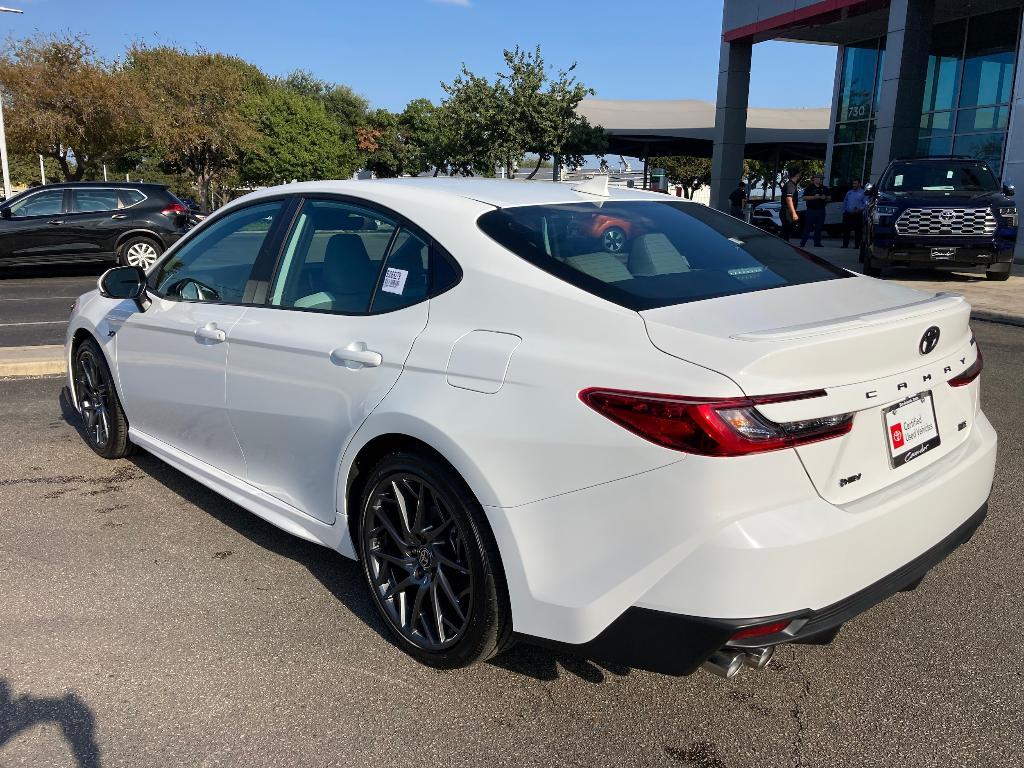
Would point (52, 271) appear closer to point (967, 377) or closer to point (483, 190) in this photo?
point (483, 190)

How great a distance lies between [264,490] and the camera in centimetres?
346

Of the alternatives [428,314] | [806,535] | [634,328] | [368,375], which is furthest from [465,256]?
[806,535]

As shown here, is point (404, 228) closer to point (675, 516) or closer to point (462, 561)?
point (462, 561)

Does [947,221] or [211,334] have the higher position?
[947,221]

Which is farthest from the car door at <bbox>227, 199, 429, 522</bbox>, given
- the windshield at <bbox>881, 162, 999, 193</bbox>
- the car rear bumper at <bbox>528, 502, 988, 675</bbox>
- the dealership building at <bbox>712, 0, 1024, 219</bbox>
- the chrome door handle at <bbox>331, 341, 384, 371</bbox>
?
the dealership building at <bbox>712, 0, 1024, 219</bbox>

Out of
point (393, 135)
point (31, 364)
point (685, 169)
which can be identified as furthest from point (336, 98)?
point (31, 364)

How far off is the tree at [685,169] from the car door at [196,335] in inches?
2986

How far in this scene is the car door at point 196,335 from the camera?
3594 millimetres

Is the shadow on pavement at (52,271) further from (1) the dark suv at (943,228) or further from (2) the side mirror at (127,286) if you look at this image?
(1) the dark suv at (943,228)

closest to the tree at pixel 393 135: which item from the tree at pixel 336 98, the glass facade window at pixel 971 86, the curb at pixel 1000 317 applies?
the tree at pixel 336 98

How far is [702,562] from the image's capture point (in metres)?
2.10

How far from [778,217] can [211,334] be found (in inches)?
994

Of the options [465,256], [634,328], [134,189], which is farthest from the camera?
[134,189]

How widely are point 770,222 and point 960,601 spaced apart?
81.7ft
